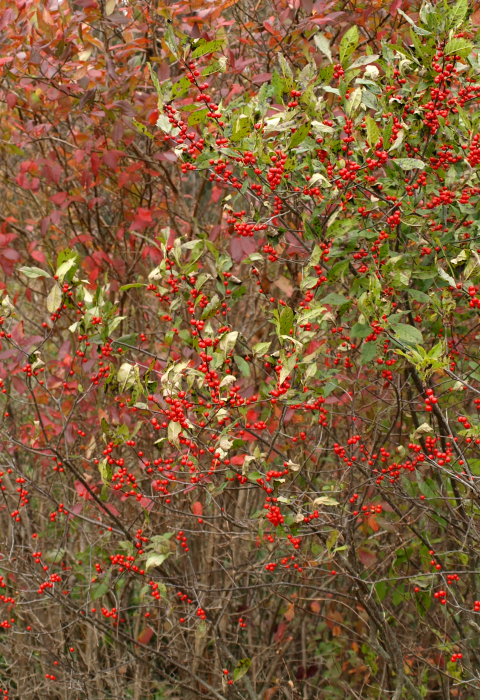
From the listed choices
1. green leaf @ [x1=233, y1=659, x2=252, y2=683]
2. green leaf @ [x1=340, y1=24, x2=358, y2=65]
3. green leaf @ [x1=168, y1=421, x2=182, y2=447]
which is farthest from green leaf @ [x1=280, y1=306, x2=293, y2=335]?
green leaf @ [x1=233, y1=659, x2=252, y2=683]

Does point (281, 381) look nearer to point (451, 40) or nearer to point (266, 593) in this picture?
point (451, 40)

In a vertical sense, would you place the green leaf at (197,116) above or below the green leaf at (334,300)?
above

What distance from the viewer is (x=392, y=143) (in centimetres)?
215

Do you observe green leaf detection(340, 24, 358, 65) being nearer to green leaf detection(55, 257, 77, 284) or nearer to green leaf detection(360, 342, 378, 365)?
green leaf detection(360, 342, 378, 365)

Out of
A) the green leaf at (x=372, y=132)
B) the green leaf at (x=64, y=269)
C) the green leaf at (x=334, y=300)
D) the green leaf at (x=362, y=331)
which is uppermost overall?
the green leaf at (x=372, y=132)

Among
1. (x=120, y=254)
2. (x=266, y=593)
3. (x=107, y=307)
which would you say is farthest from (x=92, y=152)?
(x=266, y=593)

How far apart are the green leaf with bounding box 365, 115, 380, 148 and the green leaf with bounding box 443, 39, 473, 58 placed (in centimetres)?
30

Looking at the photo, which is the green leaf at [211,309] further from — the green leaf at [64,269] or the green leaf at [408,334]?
the green leaf at [408,334]

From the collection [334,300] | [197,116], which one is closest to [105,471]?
[334,300]

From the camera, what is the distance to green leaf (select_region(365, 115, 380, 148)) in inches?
79.0

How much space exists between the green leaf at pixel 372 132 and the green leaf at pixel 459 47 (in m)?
0.30

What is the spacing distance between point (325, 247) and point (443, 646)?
65.0 inches

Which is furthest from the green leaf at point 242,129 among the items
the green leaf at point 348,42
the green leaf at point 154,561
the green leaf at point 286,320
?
the green leaf at point 154,561

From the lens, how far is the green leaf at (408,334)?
2070 millimetres
